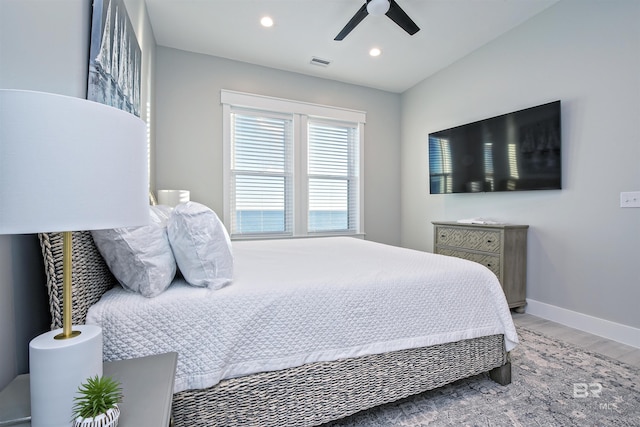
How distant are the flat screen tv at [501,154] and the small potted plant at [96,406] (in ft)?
11.0

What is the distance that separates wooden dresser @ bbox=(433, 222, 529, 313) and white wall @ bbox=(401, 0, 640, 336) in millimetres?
108

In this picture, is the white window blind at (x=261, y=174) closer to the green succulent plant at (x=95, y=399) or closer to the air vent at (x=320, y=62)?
the air vent at (x=320, y=62)

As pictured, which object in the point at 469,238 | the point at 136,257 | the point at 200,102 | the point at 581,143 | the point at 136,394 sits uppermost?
the point at 200,102

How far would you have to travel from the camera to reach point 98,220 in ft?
1.96

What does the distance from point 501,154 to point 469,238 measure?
37.6 inches

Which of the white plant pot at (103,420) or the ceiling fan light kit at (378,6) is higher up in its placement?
the ceiling fan light kit at (378,6)

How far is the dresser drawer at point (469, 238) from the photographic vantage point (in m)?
2.90

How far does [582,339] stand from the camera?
2.35m

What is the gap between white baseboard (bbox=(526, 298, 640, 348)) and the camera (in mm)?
2246

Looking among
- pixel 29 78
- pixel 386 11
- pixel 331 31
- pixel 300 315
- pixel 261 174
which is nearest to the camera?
pixel 29 78

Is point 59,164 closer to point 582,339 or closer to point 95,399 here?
point 95,399

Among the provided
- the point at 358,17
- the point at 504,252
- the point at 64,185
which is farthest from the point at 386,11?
the point at 64,185

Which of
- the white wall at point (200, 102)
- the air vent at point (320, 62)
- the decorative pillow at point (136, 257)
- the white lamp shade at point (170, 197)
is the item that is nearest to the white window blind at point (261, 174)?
the white wall at point (200, 102)

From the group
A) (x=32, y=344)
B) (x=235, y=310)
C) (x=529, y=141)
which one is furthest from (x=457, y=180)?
(x=32, y=344)
